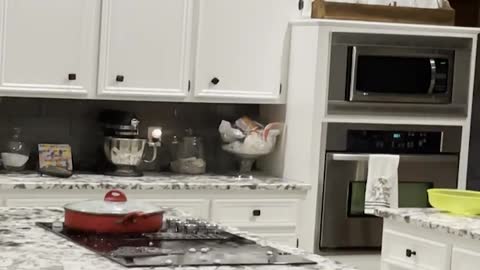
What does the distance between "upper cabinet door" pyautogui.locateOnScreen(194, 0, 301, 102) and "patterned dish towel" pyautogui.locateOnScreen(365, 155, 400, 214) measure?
0.63 meters

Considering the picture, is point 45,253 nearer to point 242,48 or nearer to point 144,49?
point 144,49

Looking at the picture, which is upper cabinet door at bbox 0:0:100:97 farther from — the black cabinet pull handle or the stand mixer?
the black cabinet pull handle

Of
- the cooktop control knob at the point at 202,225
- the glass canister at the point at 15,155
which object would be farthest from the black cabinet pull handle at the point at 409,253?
the glass canister at the point at 15,155

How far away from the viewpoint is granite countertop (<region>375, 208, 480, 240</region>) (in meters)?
3.38

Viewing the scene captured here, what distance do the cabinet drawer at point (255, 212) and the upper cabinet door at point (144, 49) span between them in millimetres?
602

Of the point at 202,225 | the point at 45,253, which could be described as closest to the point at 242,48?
the point at 202,225

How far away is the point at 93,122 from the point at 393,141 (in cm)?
156

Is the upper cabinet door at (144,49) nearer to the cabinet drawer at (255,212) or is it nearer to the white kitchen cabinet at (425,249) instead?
the cabinet drawer at (255,212)

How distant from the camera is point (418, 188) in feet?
16.5

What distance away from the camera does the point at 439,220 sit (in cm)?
357

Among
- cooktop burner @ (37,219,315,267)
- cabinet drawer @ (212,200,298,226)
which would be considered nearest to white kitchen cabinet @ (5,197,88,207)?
cabinet drawer @ (212,200,298,226)

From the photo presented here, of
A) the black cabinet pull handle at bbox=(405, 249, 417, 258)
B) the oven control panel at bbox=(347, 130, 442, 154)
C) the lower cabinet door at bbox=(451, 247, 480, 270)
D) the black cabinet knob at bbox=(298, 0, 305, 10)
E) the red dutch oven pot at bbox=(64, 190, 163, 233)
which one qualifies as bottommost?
the black cabinet pull handle at bbox=(405, 249, 417, 258)

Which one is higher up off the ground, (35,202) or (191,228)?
(191,228)

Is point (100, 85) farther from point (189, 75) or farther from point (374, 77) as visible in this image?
point (374, 77)
